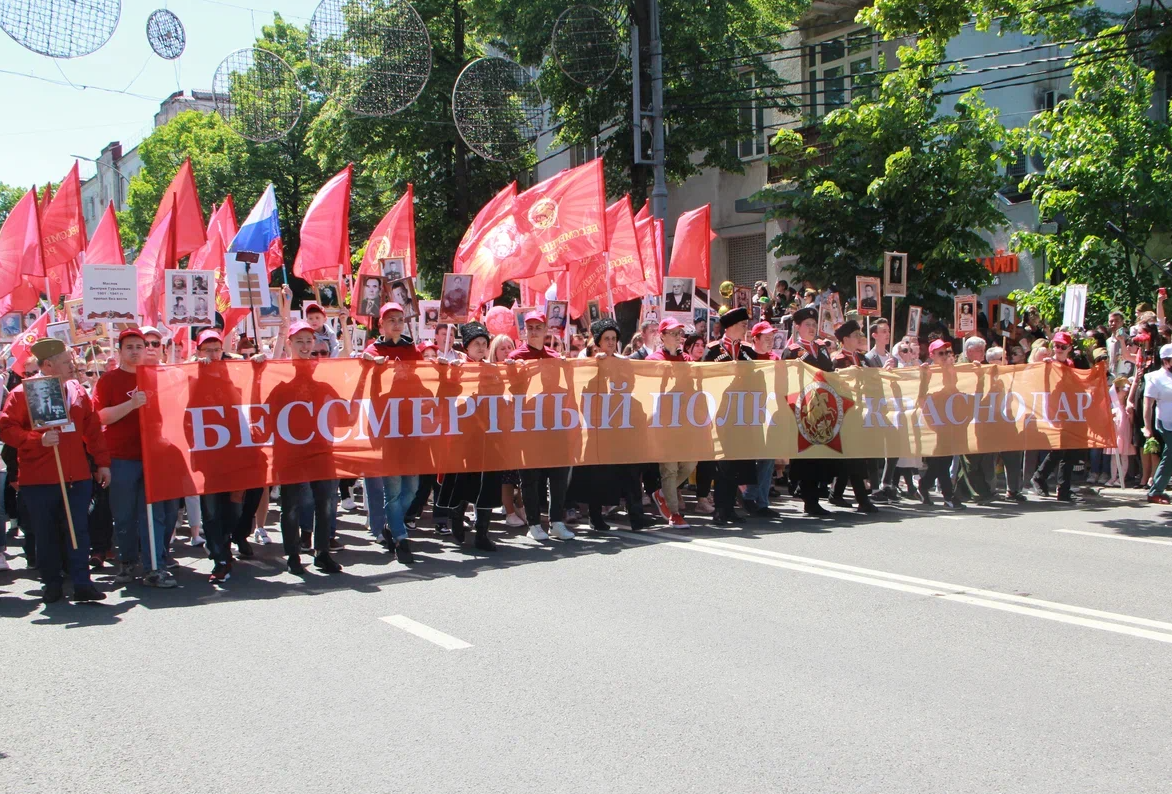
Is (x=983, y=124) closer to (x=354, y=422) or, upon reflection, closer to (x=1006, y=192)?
(x=1006, y=192)

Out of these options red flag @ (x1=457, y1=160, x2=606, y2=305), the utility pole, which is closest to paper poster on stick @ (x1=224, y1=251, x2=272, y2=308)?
red flag @ (x1=457, y1=160, x2=606, y2=305)

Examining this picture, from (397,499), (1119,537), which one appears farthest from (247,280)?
(1119,537)

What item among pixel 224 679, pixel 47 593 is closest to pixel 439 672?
pixel 224 679

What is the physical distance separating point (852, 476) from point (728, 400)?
161cm

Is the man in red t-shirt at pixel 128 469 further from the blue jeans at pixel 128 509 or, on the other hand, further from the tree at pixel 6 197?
the tree at pixel 6 197

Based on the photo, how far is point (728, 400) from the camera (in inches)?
469

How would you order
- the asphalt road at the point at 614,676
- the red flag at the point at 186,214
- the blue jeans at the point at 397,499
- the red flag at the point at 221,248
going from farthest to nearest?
the red flag at the point at 221,248, the red flag at the point at 186,214, the blue jeans at the point at 397,499, the asphalt road at the point at 614,676

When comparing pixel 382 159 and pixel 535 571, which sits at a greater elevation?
pixel 382 159

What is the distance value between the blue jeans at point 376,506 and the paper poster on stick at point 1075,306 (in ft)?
33.4

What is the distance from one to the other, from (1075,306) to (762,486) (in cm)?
656

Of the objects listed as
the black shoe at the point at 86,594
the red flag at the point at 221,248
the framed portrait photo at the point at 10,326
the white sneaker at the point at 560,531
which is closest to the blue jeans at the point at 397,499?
the white sneaker at the point at 560,531

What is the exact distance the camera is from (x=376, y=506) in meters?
10.2

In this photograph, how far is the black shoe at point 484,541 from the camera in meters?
10.1

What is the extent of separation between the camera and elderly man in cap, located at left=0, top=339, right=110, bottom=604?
26.8 feet
